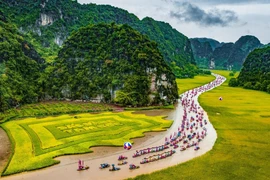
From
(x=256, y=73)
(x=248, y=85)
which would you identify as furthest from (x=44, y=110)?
(x=256, y=73)

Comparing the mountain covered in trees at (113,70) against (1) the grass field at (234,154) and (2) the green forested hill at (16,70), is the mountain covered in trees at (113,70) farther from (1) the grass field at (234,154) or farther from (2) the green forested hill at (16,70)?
(1) the grass field at (234,154)

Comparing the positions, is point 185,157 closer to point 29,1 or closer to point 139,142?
point 139,142

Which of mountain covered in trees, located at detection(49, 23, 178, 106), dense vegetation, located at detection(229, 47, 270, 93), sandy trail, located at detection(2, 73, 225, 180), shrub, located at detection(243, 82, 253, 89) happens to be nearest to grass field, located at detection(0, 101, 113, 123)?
mountain covered in trees, located at detection(49, 23, 178, 106)

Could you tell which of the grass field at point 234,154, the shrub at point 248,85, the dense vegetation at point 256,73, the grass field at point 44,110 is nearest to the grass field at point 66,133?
the grass field at point 44,110

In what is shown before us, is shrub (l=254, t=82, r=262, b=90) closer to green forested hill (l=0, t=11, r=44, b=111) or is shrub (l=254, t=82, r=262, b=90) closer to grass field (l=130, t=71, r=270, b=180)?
grass field (l=130, t=71, r=270, b=180)

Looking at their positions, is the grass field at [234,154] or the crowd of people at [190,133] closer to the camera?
the grass field at [234,154]

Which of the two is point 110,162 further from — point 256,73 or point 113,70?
point 256,73

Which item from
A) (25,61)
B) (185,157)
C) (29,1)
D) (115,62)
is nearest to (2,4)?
(29,1)
